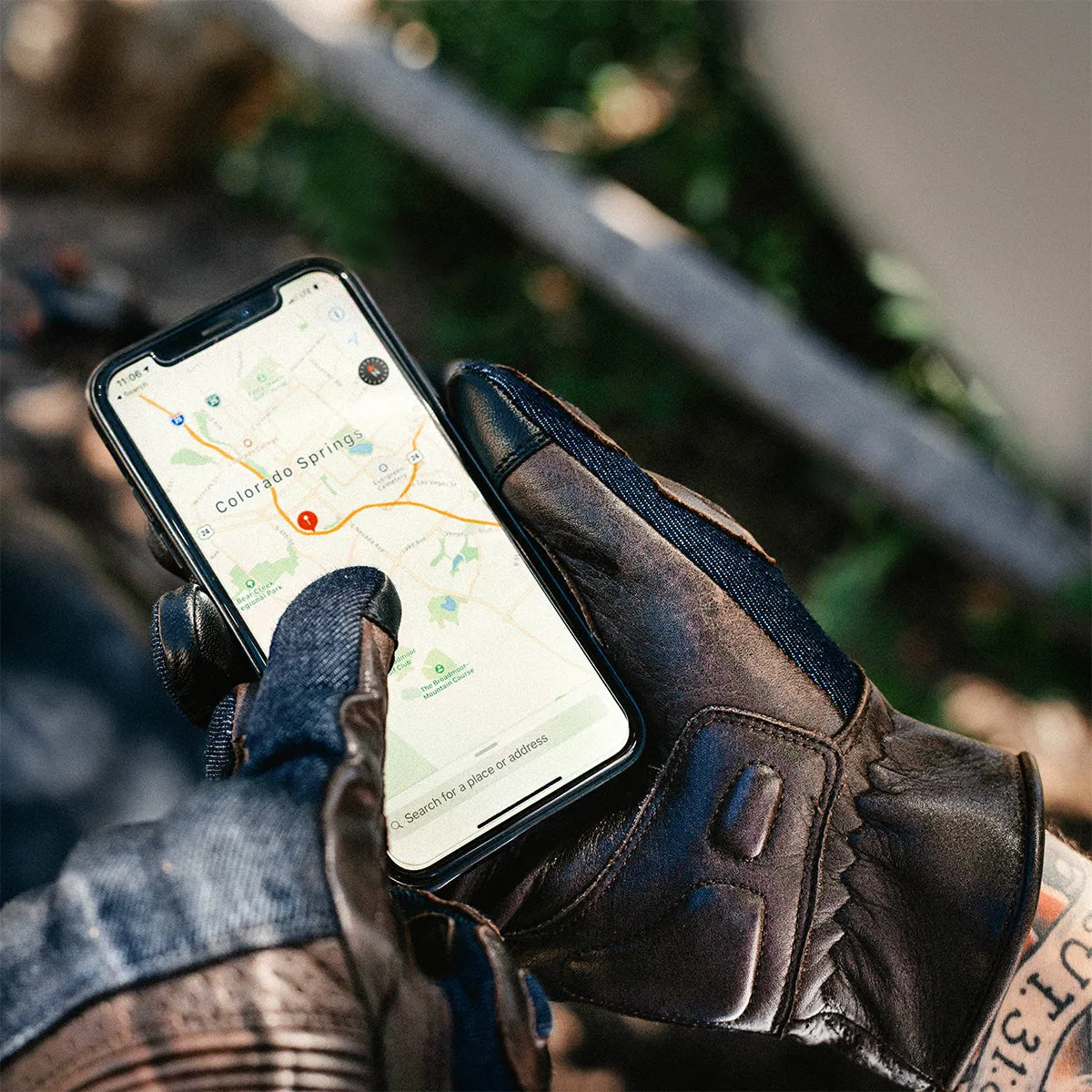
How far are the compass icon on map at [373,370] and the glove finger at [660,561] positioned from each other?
131 mm

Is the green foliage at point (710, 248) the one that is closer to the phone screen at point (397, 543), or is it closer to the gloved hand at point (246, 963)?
the phone screen at point (397, 543)

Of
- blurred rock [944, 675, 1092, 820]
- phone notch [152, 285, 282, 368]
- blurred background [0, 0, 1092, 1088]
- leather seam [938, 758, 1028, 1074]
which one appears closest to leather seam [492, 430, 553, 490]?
phone notch [152, 285, 282, 368]

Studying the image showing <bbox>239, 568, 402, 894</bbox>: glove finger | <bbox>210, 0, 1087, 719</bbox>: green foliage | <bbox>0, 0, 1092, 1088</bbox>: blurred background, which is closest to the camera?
<bbox>239, 568, 402, 894</bbox>: glove finger

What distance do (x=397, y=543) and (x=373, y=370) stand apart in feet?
1.08

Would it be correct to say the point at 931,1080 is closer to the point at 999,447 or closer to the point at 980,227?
the point at 999,447

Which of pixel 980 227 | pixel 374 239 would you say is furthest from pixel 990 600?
pixel 374 239

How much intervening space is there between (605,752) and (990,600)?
87.5 inches

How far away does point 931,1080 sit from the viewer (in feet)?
5.19

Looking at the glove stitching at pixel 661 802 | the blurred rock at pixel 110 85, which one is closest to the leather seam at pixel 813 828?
the glove stitching at pixel 661 802

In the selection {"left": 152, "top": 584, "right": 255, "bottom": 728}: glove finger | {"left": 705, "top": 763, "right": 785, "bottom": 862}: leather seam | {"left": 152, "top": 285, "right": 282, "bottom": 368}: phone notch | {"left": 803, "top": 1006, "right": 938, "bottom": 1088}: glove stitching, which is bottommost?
{"left": 803, "top": 1006, "right": 938, "bottom": 1088}: glove stitching

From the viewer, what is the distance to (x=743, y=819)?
5.07 feet

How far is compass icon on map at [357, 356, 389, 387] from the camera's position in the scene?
1631 millimetres

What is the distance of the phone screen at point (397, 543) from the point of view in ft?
5.08

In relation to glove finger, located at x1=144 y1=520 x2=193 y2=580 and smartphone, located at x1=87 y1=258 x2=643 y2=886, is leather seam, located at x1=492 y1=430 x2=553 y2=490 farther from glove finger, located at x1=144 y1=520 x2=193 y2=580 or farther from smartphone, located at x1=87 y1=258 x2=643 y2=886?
glove finger, located at x1=144 y1=520 x2=193 y2=580
